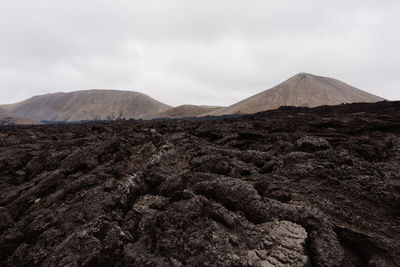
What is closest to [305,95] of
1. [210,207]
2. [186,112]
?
[186,112]

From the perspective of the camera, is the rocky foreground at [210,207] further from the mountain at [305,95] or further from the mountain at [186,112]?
the mountain at [186,112]

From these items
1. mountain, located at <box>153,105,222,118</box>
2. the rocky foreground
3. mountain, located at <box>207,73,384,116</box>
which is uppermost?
mountain, located at <box>207,73,384,116</box>

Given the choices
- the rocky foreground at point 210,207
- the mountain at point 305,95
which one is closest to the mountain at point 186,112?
the mountain at point 305,95

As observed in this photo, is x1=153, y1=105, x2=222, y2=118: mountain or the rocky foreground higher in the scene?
x1=153, y1=105, x2=222, y2=118: mountain

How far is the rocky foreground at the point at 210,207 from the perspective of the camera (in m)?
5.16

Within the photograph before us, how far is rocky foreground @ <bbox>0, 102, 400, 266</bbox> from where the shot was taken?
5.16 metres

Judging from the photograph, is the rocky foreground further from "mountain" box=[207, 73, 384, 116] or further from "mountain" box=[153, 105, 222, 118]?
"mountain" box=[153, 105, 222, 118]

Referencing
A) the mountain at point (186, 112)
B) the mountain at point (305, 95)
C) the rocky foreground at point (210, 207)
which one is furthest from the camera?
the mountain at point (186, 112)

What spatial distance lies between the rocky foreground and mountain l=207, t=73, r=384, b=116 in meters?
106

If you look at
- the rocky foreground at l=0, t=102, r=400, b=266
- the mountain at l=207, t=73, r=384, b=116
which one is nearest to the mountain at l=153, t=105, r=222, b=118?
the mountain at l=207, t=73, r=384, b=116

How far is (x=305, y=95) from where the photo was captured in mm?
116875

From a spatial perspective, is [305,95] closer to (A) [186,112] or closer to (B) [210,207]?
(A) [186,112]

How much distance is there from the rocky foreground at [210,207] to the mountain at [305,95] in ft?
348

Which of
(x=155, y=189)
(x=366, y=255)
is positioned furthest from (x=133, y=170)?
(x=366, y=255)
